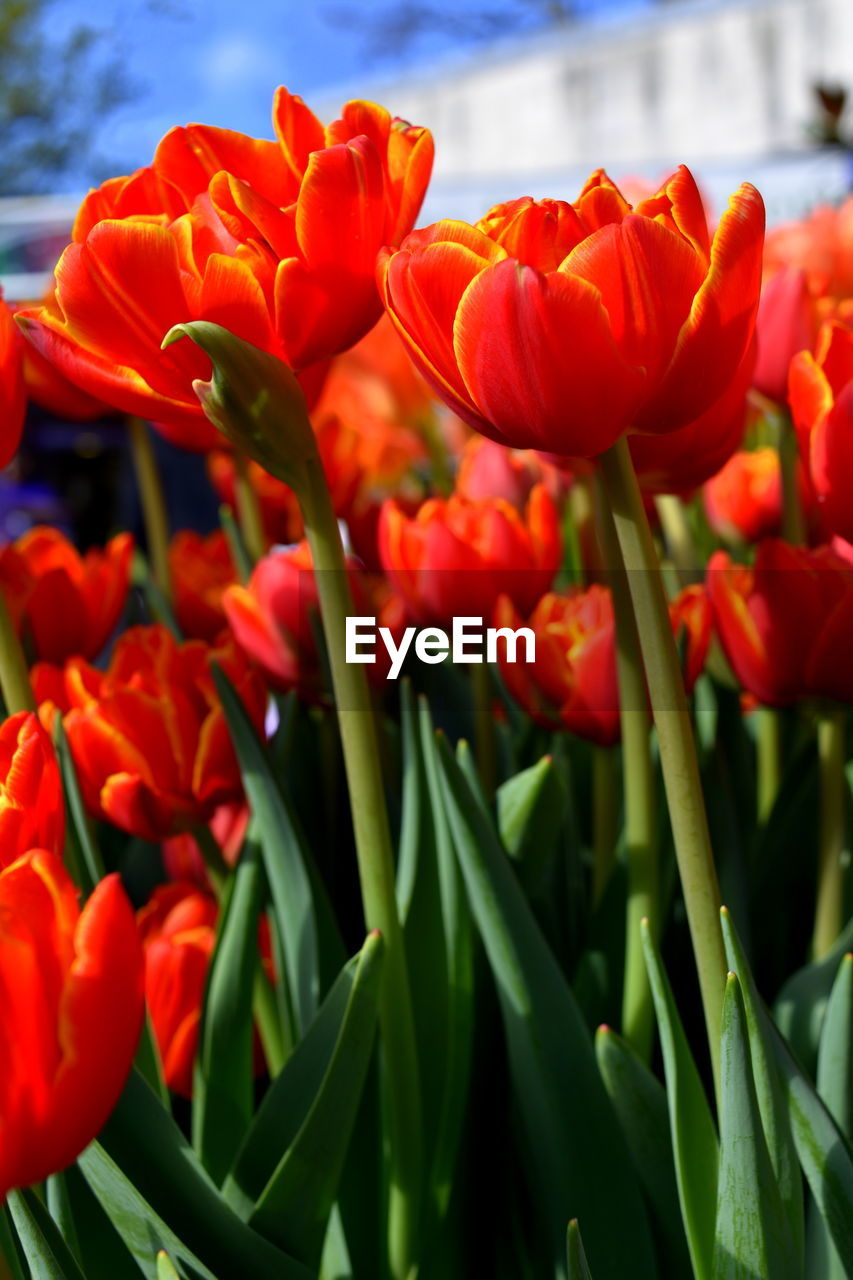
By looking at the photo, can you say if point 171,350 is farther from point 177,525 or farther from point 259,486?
point 177,525

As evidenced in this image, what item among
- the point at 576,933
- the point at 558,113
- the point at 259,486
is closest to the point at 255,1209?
the point at 576,933

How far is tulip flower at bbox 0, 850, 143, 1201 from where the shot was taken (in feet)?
0.85

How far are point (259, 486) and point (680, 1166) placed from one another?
23.4 inches

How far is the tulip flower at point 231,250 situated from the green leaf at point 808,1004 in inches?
12.2

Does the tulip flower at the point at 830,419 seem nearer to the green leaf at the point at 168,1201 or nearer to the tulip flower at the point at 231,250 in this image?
the tulip flower at the point at 231,250

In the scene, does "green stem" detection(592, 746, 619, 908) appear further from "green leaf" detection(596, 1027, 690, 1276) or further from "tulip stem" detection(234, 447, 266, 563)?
"tulip stem" detection(234, 447, 266, 563)

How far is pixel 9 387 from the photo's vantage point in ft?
1.28

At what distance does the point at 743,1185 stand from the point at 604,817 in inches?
9.4

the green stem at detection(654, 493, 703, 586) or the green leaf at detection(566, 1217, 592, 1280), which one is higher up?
the green stem at detection(654, 493, 703, 586)

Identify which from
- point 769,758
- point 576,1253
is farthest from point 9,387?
point 769,758

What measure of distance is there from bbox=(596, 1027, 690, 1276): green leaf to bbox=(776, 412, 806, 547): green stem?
323mm

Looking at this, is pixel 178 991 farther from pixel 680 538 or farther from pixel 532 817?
pixel 680 538

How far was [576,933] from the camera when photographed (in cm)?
60

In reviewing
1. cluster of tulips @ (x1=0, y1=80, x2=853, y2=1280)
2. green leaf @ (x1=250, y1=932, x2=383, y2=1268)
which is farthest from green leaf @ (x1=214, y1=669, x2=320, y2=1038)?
green leaf @ (x1=250, y1=932, x2=383, y2=1268)
